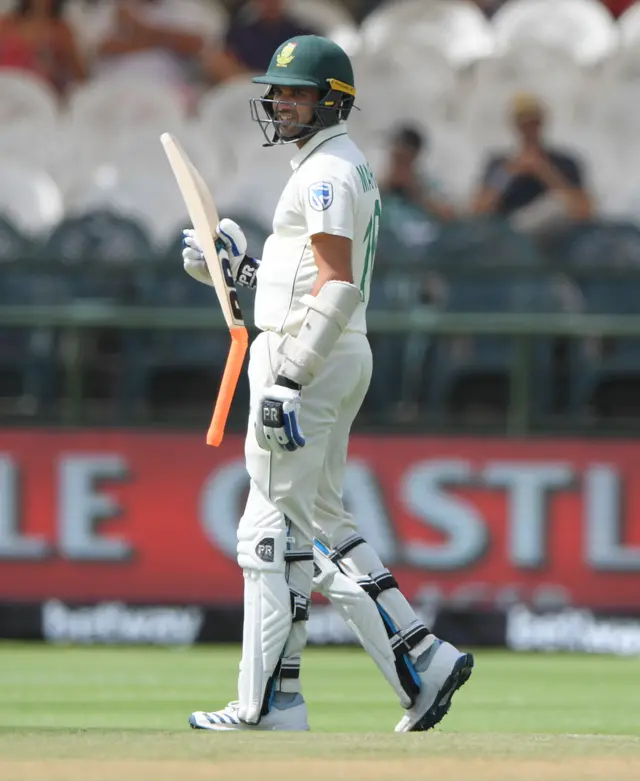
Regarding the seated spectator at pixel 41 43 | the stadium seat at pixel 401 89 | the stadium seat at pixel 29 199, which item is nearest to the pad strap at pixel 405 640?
the stadium seat at pixel 29 199

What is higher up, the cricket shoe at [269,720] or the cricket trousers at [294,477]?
Answer: the cricket trousers at [294,477]

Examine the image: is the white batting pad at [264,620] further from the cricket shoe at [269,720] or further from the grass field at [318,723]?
the grass field at [318,723]

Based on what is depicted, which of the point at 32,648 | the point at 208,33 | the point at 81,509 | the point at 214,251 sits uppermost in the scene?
the point at 208,33

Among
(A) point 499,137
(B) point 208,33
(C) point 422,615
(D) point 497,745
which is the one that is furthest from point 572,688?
(B) point 208,33

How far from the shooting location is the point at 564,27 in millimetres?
12961

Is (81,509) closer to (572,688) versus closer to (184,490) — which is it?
(184,490)

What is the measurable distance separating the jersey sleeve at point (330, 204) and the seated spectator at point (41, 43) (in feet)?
27.8

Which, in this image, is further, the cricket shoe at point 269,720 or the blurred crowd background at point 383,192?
the blurred crowd background at point 383,192

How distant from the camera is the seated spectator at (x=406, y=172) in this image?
10898mm

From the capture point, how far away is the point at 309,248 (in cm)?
507

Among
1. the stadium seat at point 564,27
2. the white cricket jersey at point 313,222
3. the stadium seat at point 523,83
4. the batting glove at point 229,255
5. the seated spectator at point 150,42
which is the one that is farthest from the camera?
the seated spectator at point 150,42

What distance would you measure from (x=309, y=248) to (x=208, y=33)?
8.36 m

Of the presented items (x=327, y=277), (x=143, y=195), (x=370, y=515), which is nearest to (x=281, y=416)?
(x=327, y=277)

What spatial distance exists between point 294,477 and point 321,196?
0.84 metres
